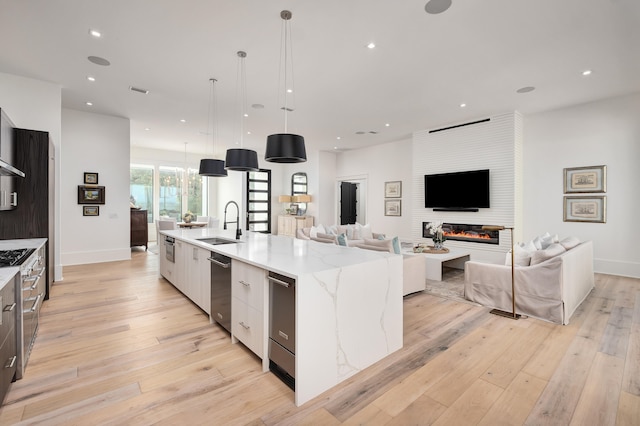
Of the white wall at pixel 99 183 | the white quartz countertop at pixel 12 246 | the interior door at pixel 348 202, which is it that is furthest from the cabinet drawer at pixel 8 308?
the interior door at pixel 348 202

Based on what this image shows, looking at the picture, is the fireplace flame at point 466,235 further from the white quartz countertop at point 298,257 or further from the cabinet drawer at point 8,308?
the cabinet drawer at point 8,308

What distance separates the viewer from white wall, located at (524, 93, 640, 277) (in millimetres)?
5012

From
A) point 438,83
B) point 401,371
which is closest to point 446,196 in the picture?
point 438,83

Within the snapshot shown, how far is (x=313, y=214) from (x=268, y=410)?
27.4 feet

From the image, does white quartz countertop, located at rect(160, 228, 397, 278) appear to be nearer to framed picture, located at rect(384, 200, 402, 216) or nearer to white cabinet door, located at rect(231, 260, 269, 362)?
white cabinet door, located at rect(231, 260, 269, 362)

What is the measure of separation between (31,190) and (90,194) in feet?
9.09

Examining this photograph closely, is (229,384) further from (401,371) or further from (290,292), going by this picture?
(401,371)

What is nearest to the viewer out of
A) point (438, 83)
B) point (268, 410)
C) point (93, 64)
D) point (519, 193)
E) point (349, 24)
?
point (268, 410)

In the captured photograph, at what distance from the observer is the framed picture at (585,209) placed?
17.2 feet

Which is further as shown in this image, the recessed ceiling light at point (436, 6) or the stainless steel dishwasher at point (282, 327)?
the recessed ceiling light at point (436, 6)

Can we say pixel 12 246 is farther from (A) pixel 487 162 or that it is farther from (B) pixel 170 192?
(B) pixel 170 192

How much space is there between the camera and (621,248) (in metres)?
5.11

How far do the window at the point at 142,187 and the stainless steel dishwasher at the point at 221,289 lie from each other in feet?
27.7

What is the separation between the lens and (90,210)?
616 centimetres
